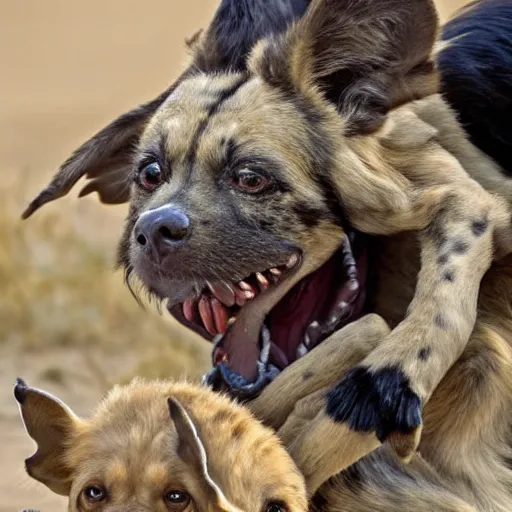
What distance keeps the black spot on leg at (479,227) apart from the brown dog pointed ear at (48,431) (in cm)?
78

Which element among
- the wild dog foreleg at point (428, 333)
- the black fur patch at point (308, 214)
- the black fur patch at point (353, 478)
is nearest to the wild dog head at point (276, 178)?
the black fur patch at point (308, 214)

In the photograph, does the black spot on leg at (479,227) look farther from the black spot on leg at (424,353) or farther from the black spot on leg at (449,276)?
the black spot on leg at (424,353)

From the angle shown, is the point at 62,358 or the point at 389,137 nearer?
the point at 389,137

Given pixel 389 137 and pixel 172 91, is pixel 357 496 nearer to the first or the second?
pixel 389 137

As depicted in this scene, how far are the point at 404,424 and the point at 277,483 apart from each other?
23 centimetres

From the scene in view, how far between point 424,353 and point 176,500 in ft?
1.73

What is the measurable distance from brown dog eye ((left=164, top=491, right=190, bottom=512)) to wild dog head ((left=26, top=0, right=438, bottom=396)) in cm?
40

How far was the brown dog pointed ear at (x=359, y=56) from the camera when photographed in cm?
295

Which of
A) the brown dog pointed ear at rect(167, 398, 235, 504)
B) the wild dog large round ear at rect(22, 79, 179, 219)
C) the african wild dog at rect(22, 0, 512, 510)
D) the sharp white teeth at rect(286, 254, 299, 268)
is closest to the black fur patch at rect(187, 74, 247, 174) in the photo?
the african wild dog at rect(22, 0, 512, 510)

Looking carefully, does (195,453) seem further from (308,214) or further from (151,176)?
(151,176)

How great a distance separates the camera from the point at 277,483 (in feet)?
8.50

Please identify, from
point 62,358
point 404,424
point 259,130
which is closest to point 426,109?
point 259,130

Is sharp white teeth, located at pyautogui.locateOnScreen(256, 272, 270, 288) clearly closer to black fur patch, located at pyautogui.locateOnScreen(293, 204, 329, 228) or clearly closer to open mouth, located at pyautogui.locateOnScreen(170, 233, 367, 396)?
open mouth, located at pyautogui.locateOnScreen(170, 233, 367, 396)

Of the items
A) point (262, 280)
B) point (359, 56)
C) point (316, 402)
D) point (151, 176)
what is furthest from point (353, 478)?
point (359, 56)
